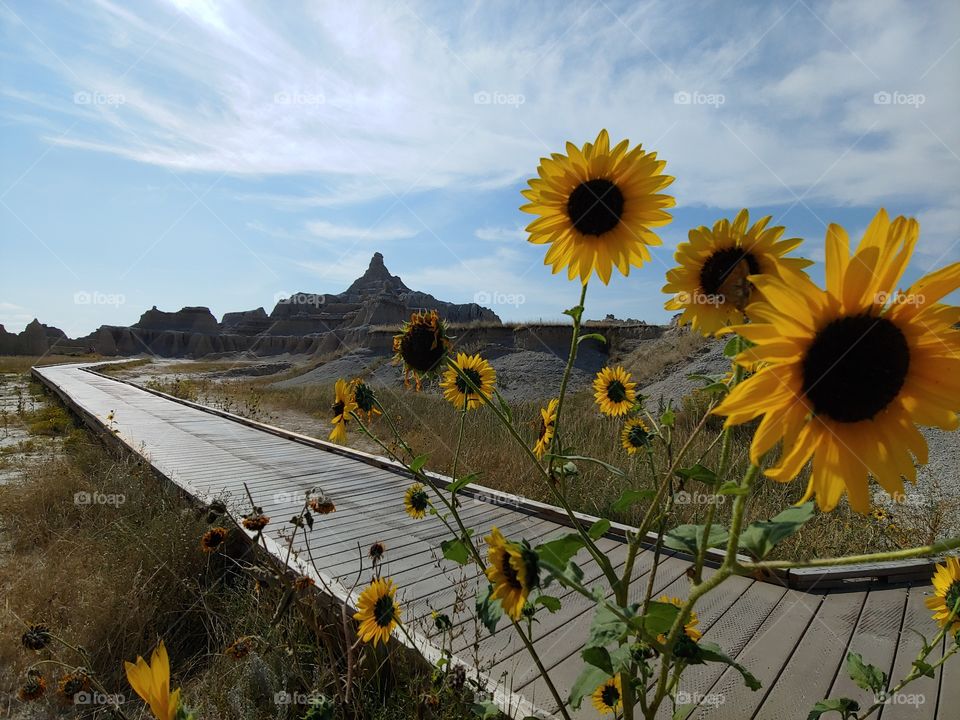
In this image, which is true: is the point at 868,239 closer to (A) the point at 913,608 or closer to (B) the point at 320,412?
(A) the point at 913,608

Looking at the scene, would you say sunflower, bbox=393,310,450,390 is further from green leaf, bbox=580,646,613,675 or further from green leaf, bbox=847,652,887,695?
green leaf, bbox=847,652,887,695

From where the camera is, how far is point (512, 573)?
1056 mm

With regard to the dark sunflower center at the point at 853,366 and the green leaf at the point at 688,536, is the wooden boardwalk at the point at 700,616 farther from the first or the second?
the dark sunflower center at the point at 853,366

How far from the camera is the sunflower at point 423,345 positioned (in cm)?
145

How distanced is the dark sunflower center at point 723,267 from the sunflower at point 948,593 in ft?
3.77

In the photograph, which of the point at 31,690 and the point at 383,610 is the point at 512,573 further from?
the point at 31,690

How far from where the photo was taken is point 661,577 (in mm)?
3383

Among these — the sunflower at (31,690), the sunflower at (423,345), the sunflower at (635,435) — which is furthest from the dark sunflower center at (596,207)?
the sunflower at (31,690)

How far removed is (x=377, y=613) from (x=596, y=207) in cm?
158

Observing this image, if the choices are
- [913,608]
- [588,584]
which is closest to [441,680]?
[588,584]

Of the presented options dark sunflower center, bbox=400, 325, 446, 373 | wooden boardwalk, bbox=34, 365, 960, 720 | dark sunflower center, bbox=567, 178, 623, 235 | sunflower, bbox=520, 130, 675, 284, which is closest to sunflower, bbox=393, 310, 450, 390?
dark sunflower center, bbox=400, 325, 446, 373

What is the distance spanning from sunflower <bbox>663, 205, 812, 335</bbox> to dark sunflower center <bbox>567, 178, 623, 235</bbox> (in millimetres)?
271

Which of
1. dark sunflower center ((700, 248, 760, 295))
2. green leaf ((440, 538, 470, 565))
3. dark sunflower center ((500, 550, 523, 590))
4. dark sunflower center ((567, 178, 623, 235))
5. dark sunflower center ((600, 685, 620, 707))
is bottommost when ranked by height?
dark sunflower center ((600, 685, 620, 707))

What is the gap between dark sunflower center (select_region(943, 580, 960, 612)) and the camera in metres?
1.45
